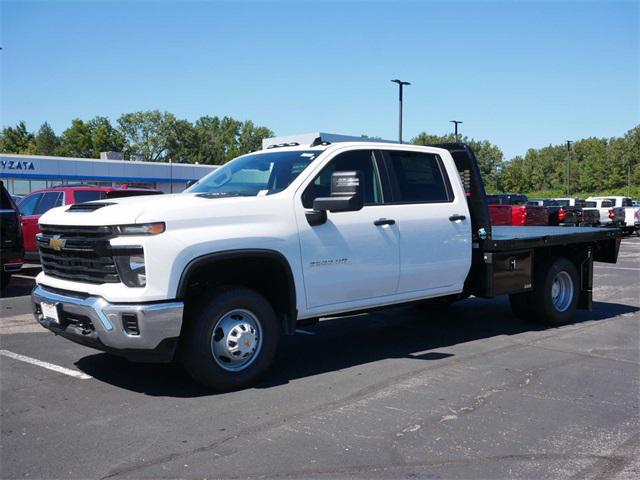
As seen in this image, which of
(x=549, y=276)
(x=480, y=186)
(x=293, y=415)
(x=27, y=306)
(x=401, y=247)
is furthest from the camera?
(x=27, y=306)

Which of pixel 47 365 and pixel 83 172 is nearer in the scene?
pixel 47 365

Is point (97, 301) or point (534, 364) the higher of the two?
point (97, 301)

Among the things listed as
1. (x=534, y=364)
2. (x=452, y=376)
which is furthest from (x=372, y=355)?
(x=534, y=364)

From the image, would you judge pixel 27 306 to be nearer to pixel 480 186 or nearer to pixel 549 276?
pixel 480 186

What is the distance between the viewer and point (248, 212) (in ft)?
17.2

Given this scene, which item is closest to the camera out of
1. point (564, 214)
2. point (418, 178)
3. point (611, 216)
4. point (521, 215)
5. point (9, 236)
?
point (418, 178)

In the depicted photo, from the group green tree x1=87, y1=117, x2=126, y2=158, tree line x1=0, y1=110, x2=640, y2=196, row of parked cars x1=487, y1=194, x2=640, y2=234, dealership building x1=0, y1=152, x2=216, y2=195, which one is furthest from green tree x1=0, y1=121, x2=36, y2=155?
row of parked cars x1=487, y1=194, x2=640, y2=234

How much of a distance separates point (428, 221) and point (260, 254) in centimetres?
208

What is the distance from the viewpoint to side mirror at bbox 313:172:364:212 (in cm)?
538

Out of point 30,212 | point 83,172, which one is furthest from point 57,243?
point 83,172

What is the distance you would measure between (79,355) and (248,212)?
101 inches

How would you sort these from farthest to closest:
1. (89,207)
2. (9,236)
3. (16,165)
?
(16,165) < (9,236) < (89,207)

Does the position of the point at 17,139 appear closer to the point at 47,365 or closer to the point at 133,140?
the point at 133,140

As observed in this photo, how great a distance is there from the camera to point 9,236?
10.4m
